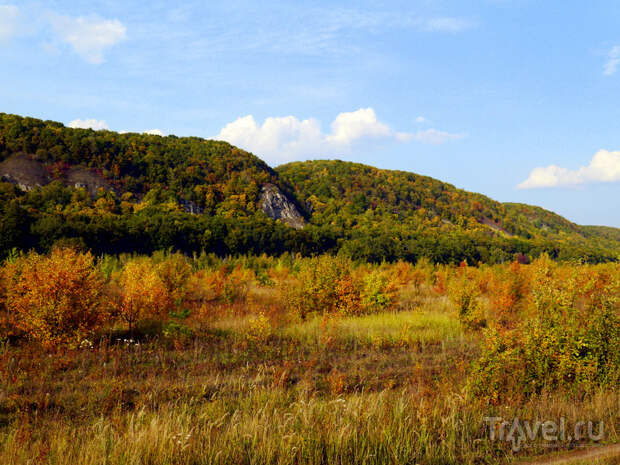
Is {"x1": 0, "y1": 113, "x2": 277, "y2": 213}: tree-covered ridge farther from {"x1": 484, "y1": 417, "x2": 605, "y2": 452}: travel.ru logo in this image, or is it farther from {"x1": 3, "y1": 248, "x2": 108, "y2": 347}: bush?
{"x1": 484, "y1": 417, "x2": 605, "y2": 452}: travel.ru logo

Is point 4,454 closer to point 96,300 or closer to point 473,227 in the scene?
point 96,300

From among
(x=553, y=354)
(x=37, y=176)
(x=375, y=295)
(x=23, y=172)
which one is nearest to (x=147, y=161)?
(x=37, y=176)

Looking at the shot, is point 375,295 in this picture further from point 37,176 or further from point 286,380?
point 37,176

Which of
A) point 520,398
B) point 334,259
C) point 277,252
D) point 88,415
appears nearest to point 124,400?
point 88,415

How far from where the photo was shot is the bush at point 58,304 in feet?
31.9

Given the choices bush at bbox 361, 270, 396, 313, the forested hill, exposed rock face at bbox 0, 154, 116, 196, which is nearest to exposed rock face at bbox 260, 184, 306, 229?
the forested hill

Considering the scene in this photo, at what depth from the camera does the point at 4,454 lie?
4324 mm

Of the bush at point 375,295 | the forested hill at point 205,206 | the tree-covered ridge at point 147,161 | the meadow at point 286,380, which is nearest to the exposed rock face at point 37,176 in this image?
the forested hill at point 205,206

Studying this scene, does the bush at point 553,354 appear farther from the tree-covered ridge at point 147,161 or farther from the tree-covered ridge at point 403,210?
the tree-covered ridge at point 403,210

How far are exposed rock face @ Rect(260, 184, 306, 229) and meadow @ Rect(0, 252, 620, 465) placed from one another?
4962 inches

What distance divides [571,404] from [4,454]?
8200mm

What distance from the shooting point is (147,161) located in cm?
12875

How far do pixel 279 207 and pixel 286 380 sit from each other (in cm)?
13930

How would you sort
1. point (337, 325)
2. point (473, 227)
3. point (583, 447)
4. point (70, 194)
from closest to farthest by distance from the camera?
1. point (583, 447)
2. point (337, 325)
3. point (70, 194)
4. point (473, 227)
